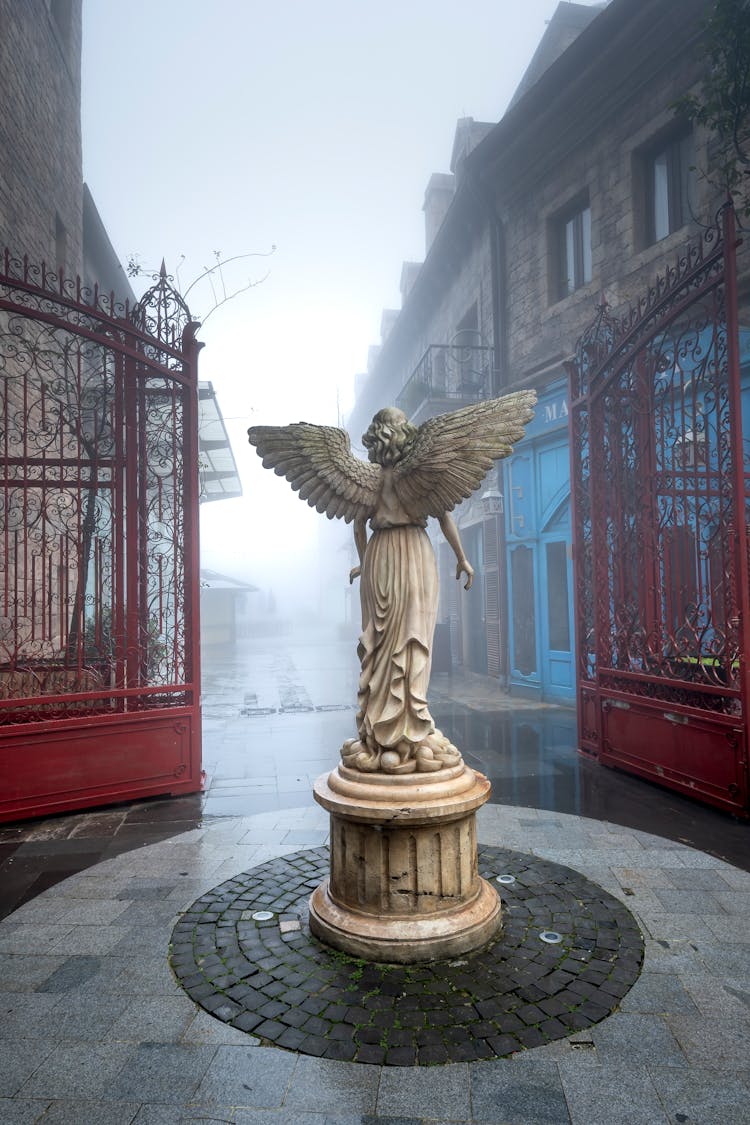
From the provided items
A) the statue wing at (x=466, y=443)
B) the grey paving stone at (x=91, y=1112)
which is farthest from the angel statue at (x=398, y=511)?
the grey paving stone at (x=91, y=1112)

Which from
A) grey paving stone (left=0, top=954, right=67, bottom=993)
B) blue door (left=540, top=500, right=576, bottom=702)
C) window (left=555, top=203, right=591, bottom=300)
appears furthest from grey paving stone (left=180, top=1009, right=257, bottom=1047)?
window (left=555, top=203, right=591, bottom=300)

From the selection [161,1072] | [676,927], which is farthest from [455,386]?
[161,1072]

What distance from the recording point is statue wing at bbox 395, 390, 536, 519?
3266 mm

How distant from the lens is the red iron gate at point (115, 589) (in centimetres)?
539

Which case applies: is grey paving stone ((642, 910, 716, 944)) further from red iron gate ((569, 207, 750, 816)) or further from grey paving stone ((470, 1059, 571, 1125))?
red iron gate ((569, 207, 750, 816))

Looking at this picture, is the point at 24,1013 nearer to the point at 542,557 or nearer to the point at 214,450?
the point at 542,557

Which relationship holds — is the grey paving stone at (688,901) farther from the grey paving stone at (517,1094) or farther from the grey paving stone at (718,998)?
the grey paving stone at (517,1094)

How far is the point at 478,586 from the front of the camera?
1502cm

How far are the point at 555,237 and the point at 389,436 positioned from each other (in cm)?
989

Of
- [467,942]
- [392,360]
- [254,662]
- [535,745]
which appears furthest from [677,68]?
[254,662]

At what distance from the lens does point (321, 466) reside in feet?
11.9

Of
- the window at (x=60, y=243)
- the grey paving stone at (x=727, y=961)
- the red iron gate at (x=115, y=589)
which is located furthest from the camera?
the window at (x=60, y=243)

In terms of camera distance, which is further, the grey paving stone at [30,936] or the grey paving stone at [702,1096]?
the grey paving stone at [30,936]

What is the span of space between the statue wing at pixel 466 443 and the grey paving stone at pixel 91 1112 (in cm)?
274
